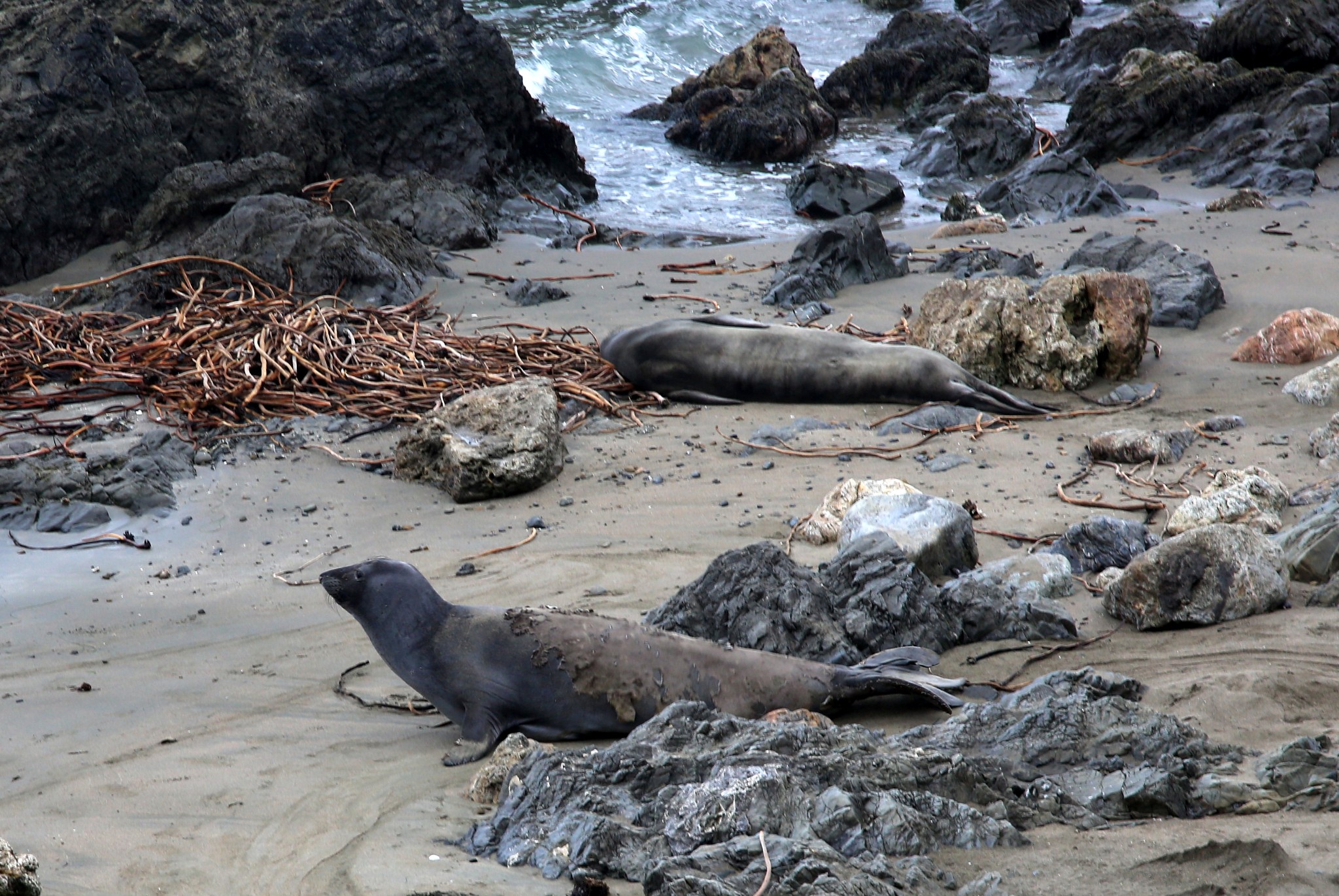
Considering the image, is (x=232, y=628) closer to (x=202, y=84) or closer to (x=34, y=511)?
(x=34, y=511)

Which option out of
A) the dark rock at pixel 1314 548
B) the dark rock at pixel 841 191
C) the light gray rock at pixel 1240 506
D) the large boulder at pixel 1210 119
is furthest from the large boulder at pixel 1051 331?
the large boulder at pixel 1210 119

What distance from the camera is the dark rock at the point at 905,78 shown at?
20.6 m

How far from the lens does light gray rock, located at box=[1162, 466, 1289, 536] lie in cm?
463

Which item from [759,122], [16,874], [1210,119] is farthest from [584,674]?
[759,122]

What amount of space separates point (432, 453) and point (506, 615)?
2204mm

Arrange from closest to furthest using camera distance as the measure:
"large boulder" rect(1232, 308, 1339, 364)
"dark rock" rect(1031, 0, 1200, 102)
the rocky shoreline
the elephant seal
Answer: the rocky shoreline, "large boulder" rect(1232, 308, 1339, 364), the elephant seal, "dark rock" rect(1031, 0, 1200, 102)

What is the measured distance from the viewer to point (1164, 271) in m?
8.30

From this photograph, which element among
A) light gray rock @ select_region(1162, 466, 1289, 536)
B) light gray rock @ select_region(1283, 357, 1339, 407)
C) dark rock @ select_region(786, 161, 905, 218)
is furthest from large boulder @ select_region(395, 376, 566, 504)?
dark rock @ select_region(786, 161, 905, 218)

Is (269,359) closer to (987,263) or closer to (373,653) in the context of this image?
(373,653)

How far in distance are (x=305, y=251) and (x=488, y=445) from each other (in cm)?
382

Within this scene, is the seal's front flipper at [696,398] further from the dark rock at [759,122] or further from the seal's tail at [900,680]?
the dark rock at [759,122]

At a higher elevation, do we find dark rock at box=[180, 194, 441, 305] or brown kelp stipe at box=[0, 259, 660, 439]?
dark rock at box=[180, 194, 441, 305]

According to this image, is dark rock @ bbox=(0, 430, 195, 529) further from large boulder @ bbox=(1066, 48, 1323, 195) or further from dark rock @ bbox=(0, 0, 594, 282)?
large boulder @ bbox=(1066, 48, 1323, 195)

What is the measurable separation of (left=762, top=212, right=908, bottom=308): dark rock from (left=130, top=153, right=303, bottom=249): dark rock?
4.48m
